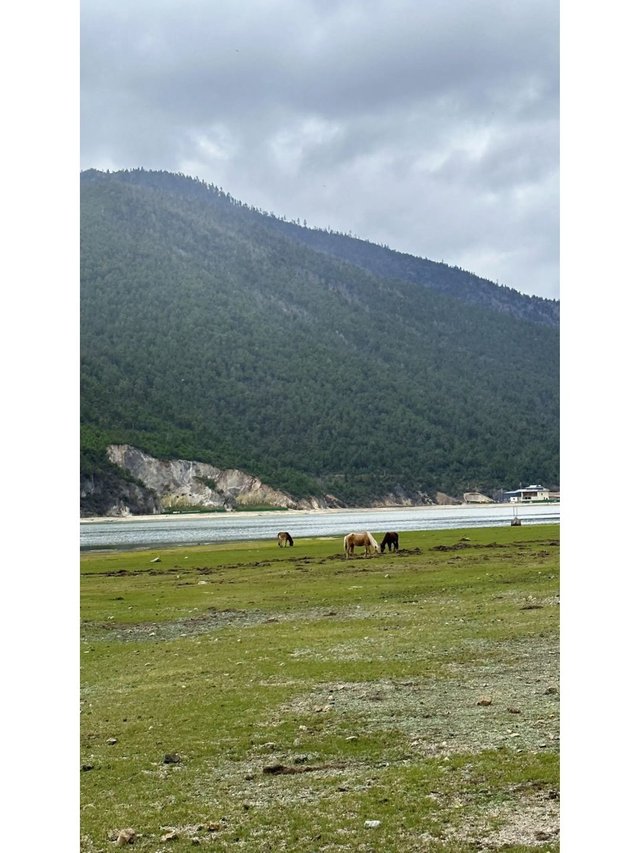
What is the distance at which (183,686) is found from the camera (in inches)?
291

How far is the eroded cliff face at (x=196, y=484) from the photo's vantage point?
68125 millimetres

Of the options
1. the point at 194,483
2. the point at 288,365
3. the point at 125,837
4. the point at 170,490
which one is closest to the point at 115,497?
the point at 170,490

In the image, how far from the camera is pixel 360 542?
22.2m

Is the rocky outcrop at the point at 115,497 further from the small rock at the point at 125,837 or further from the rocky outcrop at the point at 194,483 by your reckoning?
the small rock at the point at 125,837

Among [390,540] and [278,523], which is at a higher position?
[390,540]

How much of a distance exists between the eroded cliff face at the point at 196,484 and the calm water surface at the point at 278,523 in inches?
90.6

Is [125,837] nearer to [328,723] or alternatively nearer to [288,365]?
[328,723]

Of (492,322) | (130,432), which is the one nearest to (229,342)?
(130,432)

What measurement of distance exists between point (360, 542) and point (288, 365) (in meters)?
74.8

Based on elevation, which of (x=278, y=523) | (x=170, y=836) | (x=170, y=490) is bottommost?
(x=278, y=523)

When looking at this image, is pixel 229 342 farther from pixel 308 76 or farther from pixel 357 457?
pixel 308 76

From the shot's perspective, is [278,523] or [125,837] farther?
[278,523]

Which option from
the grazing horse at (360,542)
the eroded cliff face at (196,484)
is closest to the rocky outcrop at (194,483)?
the eroded cliff face at (196,484)
